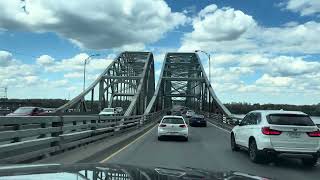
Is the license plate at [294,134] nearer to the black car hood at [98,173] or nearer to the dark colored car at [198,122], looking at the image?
the black car hood at [98,173]

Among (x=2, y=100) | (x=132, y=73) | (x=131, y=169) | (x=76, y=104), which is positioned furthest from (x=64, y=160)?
(x=132, y=73)

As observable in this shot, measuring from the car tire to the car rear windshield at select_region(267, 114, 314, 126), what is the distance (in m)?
0.99

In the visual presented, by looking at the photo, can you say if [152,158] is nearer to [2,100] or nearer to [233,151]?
[233,151]

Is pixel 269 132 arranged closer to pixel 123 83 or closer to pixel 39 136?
pixel 39 136

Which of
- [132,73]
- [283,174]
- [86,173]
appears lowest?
[283,174]

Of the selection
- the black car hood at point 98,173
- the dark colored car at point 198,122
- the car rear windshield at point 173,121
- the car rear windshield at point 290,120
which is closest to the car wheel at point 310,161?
the car rear windshield at point 290,120

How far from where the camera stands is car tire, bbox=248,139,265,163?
627 inches

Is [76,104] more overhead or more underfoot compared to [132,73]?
more underfoot

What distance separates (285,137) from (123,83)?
102 m

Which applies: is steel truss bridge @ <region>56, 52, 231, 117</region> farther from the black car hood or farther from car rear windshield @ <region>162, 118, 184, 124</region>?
the black car hood

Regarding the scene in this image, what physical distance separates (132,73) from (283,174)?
11480 centimetres

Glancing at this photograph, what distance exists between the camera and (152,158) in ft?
54.9

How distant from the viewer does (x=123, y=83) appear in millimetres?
116938

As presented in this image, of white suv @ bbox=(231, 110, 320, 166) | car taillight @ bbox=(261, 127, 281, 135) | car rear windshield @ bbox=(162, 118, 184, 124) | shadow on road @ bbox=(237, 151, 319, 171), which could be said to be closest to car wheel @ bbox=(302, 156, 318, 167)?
white suv @ bbox=(231, 110, 320, 166)
